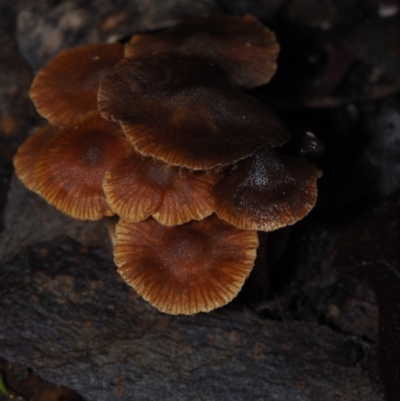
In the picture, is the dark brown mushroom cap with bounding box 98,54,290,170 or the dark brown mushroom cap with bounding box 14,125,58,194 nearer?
the dark brown mushroom cap with bounding box 98,54,290,170

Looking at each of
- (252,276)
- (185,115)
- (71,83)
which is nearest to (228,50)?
(185,115)

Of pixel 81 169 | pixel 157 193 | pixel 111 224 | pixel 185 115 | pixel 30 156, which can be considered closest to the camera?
pixel 185 115

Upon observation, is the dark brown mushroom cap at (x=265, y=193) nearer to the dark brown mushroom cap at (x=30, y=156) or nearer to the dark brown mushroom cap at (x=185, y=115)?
the dark brown mushroom cap at (x=185, y=115)

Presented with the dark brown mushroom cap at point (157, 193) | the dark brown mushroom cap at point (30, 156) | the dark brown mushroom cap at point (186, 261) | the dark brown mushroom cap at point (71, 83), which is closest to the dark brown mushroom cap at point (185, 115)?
the dark brown mushroom cap at point (157, 193)

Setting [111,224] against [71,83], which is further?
[111,224]

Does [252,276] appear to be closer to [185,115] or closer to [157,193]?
[157,193]

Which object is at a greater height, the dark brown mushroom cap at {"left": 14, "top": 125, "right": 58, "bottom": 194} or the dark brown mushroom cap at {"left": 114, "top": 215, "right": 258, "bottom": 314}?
the dark brown mushroom cap at {"left": 14, "top": 125, "right": 58, "bottom": 194}

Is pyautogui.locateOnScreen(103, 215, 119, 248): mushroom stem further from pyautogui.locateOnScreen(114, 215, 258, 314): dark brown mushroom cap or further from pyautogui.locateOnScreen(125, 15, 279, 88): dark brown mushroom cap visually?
pyautogui.locateOnScreen(125, 15, 279, 88): dark brown mushroom cap

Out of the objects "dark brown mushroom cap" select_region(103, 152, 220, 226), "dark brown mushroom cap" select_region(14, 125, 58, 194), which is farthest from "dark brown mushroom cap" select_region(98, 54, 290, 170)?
"dark brown mushroom cap" select_region(14, 125, 58, 194)
